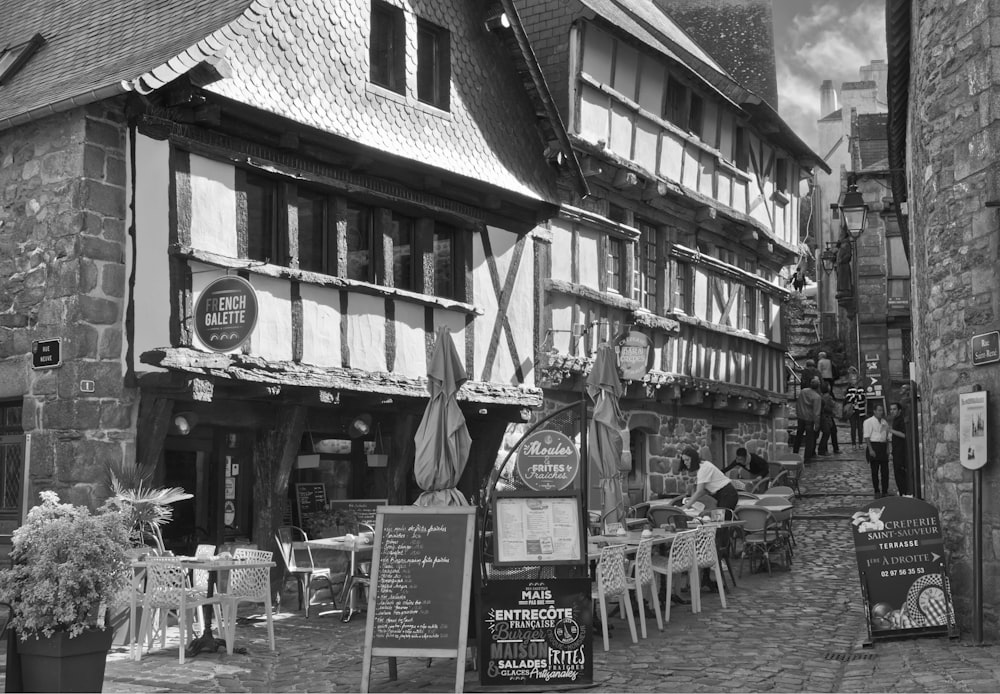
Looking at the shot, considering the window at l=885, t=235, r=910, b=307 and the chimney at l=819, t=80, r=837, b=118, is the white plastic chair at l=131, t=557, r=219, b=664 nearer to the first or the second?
the window at l=885, t=235, r=910, b=307

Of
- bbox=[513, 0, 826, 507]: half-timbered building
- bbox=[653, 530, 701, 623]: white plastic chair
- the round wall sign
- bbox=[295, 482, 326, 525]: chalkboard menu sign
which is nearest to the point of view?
bbox=[653, 530, 701, 623]: white plastic chair

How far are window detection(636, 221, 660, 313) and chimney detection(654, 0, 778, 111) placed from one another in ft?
28.3

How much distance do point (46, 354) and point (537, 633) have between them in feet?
16.8

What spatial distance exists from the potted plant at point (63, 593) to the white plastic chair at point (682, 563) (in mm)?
4781

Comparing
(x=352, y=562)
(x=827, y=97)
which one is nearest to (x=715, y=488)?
(x=352, y=562)

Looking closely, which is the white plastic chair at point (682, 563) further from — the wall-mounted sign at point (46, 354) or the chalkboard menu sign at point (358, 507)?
the wall-mounted sign at point (46, 354)

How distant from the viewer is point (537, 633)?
303 inches

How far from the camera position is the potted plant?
6.32 meters

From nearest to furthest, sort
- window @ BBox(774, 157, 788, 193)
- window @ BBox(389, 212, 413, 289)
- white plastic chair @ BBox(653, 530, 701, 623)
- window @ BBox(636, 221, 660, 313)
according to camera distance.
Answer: white plastic chair @ BBox(653, 530, 701, 623), window @ BBox(389, 212, 413, 289), window @ BBox(636, 221, 660, 313), window @ BBox(774, 157, 788, 193)

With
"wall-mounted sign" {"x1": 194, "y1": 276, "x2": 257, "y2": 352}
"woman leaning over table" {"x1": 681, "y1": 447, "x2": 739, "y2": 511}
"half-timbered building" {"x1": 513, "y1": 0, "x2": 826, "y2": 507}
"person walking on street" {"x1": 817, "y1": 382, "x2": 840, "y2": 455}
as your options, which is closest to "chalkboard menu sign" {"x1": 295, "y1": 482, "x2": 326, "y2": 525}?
"wall-mounted sign" {"x1": 194, "y1": 276, "x2": 257, "y2": 352}

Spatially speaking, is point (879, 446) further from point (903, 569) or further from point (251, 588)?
point (251, 588)

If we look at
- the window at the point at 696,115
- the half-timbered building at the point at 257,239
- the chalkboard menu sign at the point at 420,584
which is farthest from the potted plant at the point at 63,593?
the window at the point at 696,115

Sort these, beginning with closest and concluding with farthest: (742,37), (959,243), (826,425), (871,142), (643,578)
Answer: (959,243)
(643,578)
(826,425)
(742,37)
(871,142)

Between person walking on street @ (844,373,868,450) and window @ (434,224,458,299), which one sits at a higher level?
window @ (434,224,458,299)
